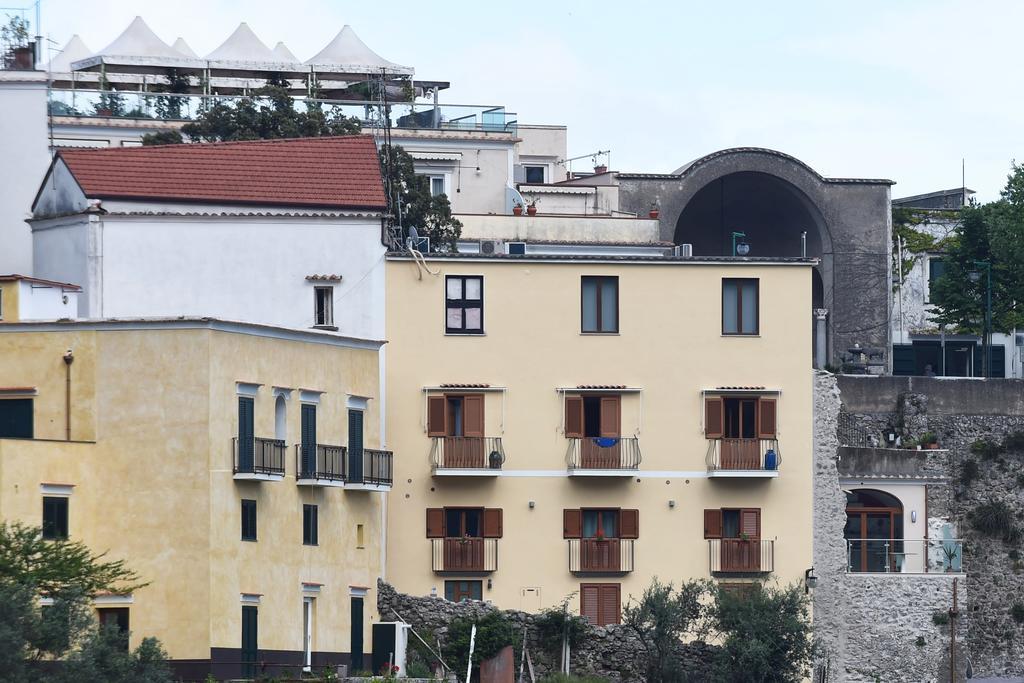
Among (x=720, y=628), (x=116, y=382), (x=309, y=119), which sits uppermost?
(x=309, y=119)

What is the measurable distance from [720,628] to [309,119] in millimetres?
24985

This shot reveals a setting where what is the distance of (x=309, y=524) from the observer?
198 ft

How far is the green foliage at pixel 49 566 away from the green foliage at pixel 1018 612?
32.8 m

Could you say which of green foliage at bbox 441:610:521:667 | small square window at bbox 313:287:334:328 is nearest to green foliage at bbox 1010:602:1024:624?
green foliage at bbox 441:610:521:667

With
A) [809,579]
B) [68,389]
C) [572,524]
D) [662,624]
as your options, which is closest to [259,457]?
[68,389]

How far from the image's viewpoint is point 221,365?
57.5 meters

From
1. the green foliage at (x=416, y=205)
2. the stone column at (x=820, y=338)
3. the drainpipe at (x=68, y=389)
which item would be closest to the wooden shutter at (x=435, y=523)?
the drainpipe at (x=68, y=389)

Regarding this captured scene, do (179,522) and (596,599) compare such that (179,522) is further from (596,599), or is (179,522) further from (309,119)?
(309,119)

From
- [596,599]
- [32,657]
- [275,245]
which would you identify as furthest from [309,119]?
[32,657]

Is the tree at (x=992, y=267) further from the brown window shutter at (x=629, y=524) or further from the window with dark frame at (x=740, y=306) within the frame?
the brown window shutter at (x=629, y=524)

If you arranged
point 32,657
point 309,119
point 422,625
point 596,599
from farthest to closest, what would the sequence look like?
point 309,119 → point 596,599 → point 422,625 → point 32,657

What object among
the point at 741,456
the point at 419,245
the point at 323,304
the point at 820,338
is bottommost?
the point at 741,456

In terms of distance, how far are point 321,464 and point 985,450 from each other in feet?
89.1

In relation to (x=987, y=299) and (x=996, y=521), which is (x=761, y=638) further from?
(x=987, y=299)
